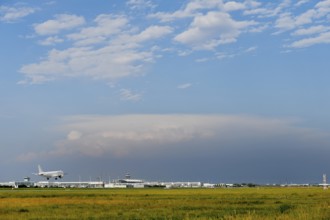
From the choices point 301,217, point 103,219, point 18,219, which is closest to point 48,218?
point 18,219

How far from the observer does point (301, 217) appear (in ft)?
77.8

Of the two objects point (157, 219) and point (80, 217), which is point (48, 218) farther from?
point (157, 219)

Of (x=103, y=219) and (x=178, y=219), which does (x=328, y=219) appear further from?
(x=103, y=219)

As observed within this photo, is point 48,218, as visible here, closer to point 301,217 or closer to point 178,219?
point 178,219

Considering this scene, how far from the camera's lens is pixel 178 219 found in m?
30.0

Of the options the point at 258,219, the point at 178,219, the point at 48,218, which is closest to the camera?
the point at 258,219

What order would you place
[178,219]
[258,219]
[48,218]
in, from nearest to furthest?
[258,219] → [178,219] → [48,218]

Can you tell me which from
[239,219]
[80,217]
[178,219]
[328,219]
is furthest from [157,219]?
[328,219]

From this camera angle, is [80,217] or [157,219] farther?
[80,217]

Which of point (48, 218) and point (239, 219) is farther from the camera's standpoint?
point (48, 218)

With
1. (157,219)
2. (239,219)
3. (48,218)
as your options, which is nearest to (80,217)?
(48,218)

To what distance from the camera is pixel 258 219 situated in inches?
917

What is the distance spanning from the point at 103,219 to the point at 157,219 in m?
3.33

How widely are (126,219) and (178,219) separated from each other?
3.26m
